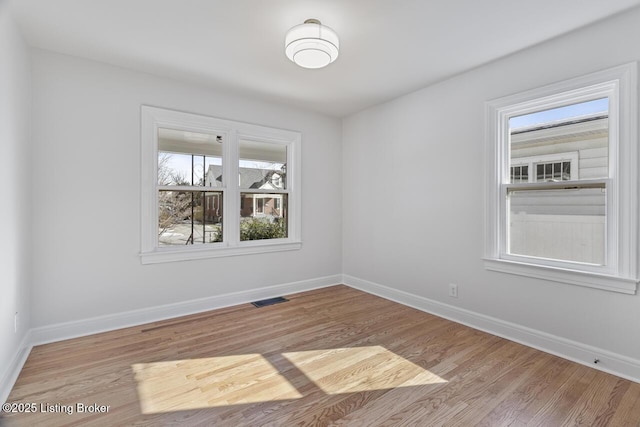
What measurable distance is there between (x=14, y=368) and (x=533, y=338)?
13.5ft

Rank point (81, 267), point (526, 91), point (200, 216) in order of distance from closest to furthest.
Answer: point (526, 91), point (81, 267), point (200, 216)

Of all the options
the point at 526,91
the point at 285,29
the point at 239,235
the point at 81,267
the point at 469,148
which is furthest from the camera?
the point at 239,235

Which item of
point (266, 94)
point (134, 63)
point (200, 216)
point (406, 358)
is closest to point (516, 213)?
point (406, 358)

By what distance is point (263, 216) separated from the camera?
4.24m

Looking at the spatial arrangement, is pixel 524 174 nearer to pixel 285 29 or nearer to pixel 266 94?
pixel 285 29

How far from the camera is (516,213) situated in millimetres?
2955

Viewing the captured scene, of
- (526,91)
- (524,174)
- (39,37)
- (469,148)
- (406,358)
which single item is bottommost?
(406,358)

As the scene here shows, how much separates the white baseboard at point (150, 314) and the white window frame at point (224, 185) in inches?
20.0

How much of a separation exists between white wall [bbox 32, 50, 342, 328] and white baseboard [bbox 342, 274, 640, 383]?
2.38 meters

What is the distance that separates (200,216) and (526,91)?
3.55m

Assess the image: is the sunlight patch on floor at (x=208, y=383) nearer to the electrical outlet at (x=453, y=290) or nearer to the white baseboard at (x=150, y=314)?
the white baseboard at (x=150, y=314)

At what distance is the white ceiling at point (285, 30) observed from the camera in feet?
7.13

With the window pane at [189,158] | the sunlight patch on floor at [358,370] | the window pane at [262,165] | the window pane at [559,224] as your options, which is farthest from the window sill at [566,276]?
the window pane at [189,158]

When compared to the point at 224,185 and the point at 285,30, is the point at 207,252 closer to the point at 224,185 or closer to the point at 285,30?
the point at 224,185
